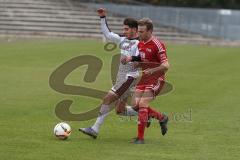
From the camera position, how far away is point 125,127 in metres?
14.1

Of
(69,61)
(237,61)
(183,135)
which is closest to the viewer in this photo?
(183,135)

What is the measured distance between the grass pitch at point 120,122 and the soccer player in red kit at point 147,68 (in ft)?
1.75

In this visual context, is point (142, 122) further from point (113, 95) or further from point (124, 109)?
point (124, 109)

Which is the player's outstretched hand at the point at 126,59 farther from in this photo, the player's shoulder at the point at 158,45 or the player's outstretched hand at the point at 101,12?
the player's outstretched hand at the point at 101,12

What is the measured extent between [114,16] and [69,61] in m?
34.5

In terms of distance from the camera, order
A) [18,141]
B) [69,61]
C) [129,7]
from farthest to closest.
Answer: [129,7], [69,61], [18,141]

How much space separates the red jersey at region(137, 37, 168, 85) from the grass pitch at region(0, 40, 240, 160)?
1098mm

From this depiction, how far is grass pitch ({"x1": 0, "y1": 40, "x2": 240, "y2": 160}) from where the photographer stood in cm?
1102

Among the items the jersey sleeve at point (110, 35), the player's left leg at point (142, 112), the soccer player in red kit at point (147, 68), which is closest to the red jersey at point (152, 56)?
the soccer player in red kit at point (147, 68)

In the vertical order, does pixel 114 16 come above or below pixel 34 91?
below

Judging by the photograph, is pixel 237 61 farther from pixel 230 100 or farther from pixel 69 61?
pixel 230 100

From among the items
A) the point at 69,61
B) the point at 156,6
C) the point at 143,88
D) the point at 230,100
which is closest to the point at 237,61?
the point at 69,61

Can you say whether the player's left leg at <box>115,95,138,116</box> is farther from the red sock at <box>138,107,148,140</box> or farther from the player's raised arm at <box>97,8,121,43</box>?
the player's raised arm at <box>97,8,121,43</box>

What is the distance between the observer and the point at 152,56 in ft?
39.9
